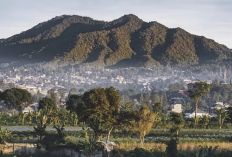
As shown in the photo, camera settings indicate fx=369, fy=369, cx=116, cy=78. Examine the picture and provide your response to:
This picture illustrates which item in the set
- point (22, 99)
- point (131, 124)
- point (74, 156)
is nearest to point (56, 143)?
point (74, 156)

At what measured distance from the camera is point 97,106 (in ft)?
79.3

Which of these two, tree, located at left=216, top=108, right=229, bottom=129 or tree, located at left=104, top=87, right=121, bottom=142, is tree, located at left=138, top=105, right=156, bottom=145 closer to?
tree, located at left=104, top=87, right=121, bottom=142

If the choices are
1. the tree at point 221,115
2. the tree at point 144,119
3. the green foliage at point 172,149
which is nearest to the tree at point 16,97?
the tree at point 221,115

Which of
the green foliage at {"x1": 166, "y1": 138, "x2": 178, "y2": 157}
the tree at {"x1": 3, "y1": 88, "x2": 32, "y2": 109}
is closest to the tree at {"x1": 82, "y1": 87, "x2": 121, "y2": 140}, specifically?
the green foliage at {"x1": 166, "y1": 138, "x2": 178, "y2": 157}

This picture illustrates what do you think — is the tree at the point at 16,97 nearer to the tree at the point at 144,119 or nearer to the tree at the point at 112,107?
the tree at the point at 112,107

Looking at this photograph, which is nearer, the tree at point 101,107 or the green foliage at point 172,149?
the green foliage at point 172,149

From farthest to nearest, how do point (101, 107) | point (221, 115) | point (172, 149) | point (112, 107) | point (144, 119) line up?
point (221, 115) → point (112, 107) → point (144, 119) → point (101, 107) → point (172, 149)

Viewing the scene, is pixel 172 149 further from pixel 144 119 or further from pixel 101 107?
pixel 101 107

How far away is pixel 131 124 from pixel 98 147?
4.24m

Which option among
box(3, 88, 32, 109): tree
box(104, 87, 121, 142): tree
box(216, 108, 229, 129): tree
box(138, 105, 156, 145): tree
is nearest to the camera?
box(138, 105, 156, 145): tree

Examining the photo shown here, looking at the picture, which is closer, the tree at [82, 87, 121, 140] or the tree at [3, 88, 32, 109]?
the tree at [82, 87, 121, 140]

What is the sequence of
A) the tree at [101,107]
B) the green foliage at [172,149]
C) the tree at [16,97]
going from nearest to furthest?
the green foliage at [172,149] → the tree at [101,107] → the tree at [16,97]

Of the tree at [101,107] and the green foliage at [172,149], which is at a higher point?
the tree at [101,107]

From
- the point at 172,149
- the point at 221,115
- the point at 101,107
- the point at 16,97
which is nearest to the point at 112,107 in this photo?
the point at 101,107
